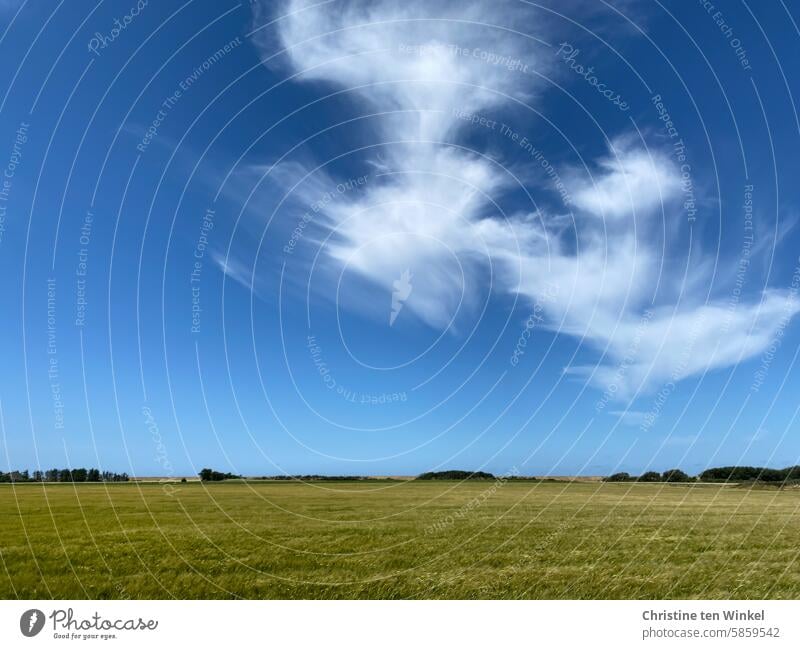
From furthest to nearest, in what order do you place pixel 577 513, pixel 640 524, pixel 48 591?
pixel 577 513 < pixel 640 524 < pixel 48 591

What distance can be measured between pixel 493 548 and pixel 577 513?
20.9m

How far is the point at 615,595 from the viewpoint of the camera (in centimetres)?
1697

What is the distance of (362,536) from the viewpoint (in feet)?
91.3

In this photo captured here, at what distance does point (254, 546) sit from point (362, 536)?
5.50 meters

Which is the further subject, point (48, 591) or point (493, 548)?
point (493, 548)

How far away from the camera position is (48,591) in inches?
667

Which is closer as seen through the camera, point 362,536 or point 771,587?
point 771,587
